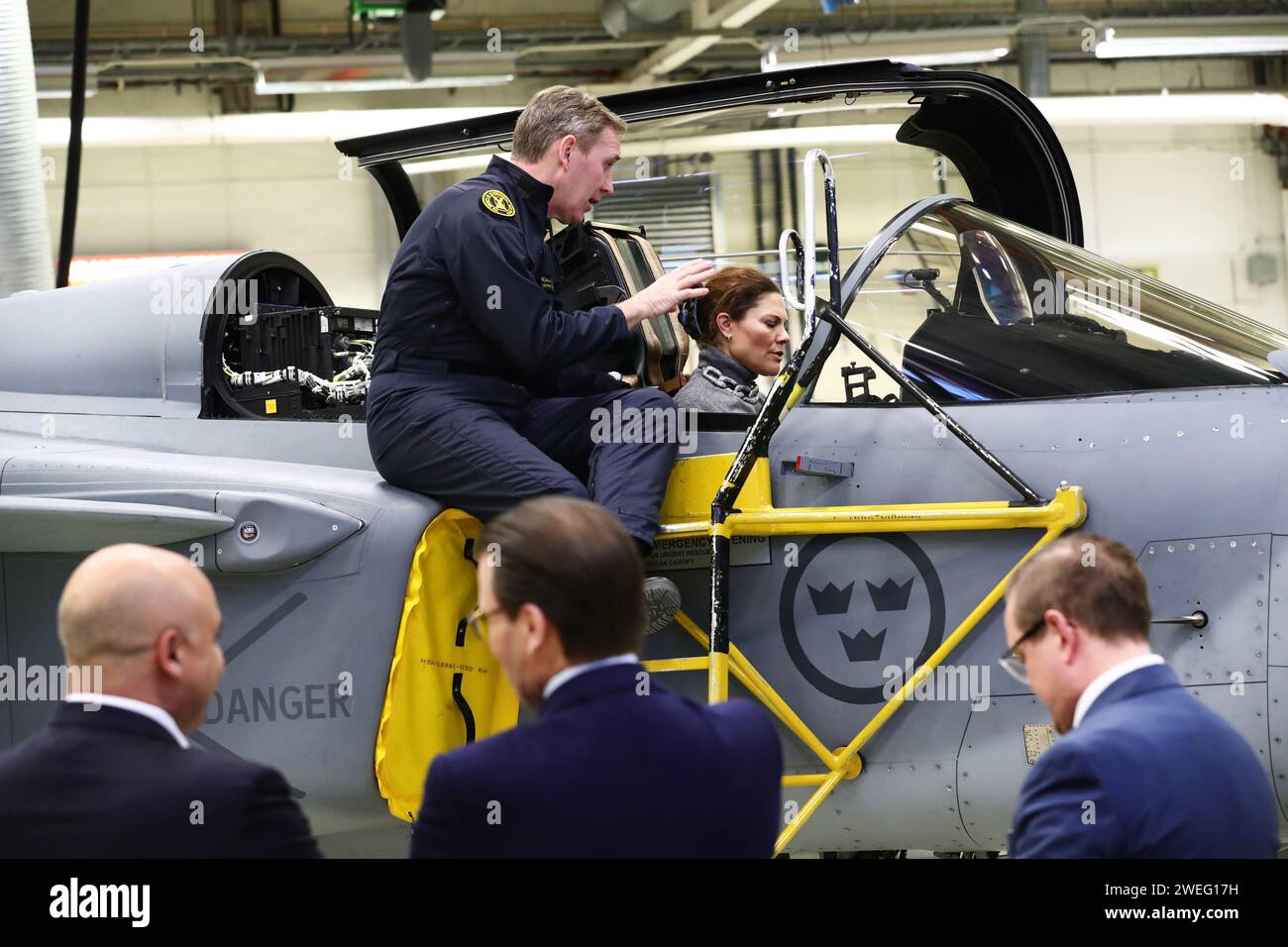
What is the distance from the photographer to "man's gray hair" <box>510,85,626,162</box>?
4082 mm

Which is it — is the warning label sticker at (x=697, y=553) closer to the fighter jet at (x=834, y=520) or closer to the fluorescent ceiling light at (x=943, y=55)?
the fighter jet at (x=834, y=520)

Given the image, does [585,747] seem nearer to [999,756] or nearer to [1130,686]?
[1130,686]

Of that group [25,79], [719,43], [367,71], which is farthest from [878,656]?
[719,43]

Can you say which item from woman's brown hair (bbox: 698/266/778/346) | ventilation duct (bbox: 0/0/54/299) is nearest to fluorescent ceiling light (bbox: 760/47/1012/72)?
ventilation duct (bbox: 0/0/54/299)

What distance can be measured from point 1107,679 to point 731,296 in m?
2.73

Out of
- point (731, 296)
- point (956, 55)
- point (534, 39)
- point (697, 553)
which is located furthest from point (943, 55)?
point (697, 553)

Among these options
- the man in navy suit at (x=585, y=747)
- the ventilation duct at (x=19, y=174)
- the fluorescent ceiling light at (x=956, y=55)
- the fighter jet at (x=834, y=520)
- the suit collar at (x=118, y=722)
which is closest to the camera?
the man in navy suit at (x=585, y=747)

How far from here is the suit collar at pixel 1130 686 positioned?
2111 millimetres

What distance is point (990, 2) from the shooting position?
16.4 m

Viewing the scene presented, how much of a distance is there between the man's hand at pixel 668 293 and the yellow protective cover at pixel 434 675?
78 centimetres

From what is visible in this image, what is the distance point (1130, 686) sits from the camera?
212 cm

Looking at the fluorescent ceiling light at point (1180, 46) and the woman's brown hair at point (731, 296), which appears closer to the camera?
the woman's brown hair at point (731, 296)

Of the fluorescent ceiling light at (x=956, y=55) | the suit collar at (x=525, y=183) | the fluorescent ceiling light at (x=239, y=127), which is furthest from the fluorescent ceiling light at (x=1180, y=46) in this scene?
the suit collar at (x=525, y=183)
